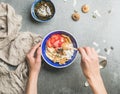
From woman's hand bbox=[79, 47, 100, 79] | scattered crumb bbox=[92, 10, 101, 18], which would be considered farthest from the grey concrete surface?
woman's hand bbox=[79, 47, 100, 79]

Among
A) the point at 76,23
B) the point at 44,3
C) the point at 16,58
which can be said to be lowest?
the point at 16,58

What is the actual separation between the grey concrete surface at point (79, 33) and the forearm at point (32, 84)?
0.32 ft

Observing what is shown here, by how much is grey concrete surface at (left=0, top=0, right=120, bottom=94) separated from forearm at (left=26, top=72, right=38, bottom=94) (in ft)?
0.32

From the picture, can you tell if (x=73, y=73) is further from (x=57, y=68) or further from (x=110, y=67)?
(x=110, y=67)

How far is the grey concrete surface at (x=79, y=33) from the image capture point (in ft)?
4.47

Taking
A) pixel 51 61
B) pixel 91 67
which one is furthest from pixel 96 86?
pixel 51 61

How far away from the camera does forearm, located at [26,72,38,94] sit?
4.01 feet

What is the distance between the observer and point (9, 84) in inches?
50.9

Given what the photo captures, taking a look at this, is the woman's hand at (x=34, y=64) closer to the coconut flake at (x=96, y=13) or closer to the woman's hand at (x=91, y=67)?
the woman's hand at (x=91, y=67)

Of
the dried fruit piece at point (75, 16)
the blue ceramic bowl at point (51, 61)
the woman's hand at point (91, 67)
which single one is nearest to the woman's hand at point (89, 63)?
the woman's hand at point (91, 67)

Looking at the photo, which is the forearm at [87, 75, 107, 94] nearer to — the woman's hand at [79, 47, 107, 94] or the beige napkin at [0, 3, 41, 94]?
A: the woman's hand at [79, 47, 107, 94]

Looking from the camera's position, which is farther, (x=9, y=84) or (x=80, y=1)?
(x=80, y=1)

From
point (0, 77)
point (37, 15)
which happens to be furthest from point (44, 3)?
point (0, 77)

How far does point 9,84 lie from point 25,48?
0.57ft
